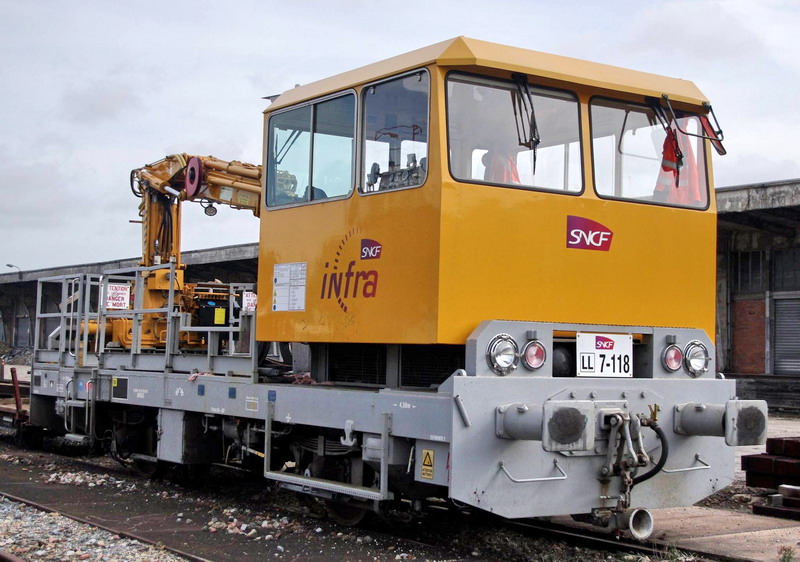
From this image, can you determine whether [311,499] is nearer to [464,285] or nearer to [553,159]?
[464,285]

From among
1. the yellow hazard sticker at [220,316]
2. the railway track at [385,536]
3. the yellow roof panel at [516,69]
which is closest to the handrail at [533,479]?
the railway track at [385,536]

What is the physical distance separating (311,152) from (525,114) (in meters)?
1.91

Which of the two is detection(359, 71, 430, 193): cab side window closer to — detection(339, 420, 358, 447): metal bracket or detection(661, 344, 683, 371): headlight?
detection(339, 420, 358, 447): metal bracket

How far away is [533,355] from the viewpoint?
6.81 metres

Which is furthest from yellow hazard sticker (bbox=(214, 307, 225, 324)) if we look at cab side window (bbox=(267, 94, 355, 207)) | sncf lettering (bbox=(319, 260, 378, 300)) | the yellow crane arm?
sncf lettering (bbox=(319, 260, 378, 300))

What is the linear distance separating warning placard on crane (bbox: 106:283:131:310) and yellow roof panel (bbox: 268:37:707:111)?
15.3 ft

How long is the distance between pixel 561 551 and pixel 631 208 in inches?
105

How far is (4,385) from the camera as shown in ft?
54.0

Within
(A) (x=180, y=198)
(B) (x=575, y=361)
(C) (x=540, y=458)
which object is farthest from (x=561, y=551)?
(A) (x=180, y=198)

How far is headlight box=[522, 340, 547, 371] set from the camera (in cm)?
675

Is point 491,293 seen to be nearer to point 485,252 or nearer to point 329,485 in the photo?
point 485,252

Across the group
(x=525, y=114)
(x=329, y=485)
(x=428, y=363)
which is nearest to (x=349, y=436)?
(x=329, y=485)

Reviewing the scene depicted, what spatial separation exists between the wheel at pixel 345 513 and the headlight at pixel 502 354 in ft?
6.34

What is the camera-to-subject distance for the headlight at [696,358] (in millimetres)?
7609
